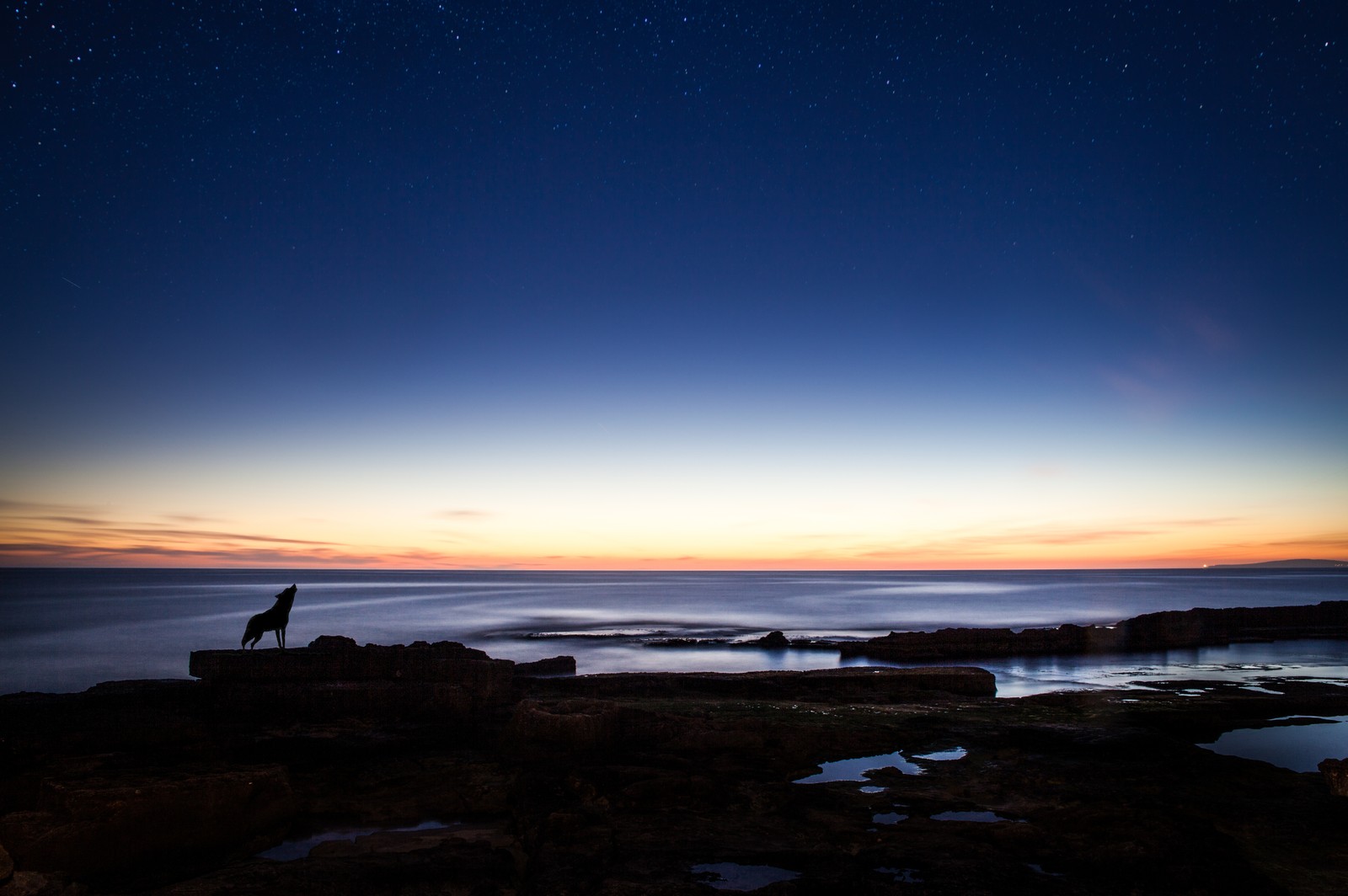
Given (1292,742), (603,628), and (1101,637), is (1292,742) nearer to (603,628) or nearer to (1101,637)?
(1101,637)

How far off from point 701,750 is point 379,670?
24.3 feet

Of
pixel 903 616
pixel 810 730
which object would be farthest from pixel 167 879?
pixel 903 616

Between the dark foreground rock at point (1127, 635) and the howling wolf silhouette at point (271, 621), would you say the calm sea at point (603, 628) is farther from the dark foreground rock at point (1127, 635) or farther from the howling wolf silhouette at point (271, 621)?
the howling wolf silhouette at point (271, 621)

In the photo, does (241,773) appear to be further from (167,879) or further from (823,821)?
(823,821)

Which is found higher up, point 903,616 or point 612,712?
point 612,712

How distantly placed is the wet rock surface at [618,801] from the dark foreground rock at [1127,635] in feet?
55.1

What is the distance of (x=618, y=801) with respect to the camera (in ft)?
29.0

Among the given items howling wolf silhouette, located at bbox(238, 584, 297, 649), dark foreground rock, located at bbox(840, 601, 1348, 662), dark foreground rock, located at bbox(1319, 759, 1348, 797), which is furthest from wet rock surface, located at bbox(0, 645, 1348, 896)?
dark foreground rock, located at bbox(840, 601, 1348, 662)

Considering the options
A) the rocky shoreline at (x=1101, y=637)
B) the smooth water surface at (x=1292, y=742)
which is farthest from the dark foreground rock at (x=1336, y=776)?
the rocky shoreline at (x=1101, y=637)

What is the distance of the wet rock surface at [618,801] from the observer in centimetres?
682

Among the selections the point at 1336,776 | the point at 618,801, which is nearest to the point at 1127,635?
the point at 1336,776

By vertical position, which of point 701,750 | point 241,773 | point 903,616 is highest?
point 241,773

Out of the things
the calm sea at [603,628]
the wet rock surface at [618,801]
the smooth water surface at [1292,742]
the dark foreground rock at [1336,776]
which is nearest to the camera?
the wet rock surface at [618,801]

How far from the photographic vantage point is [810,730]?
39.6ft
